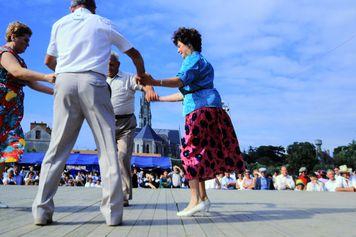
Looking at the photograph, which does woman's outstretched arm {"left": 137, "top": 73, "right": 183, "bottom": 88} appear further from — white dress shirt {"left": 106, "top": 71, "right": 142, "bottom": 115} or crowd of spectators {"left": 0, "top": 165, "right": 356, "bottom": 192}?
crowd of spectators {"left": 0, "top": 165, "right": 356, "bottom": 192}

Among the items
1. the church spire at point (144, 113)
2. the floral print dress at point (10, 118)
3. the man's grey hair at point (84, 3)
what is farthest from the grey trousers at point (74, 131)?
the church spire at point (144, 113)

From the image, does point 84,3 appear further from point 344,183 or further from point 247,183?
point 247,183

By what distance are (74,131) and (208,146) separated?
152 centimetres

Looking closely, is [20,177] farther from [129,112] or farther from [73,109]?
[73,109]

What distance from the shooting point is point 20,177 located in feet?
56.6

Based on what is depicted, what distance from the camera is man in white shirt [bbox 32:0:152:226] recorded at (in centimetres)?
359

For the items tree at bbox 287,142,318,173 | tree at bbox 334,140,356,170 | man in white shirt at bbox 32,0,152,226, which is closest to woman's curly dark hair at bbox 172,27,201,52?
man in white shirt at bbox 32,0,152,226

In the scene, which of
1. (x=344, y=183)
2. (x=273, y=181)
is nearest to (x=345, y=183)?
(x=344, y=183)

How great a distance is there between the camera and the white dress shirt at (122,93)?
20.6 ft

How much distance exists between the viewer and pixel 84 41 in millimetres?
3697

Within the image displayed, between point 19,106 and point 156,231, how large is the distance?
2716 millimetres

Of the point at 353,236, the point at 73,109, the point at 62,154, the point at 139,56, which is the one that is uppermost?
the point at 139,56

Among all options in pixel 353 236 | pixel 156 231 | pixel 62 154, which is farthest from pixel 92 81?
pixel 353 236

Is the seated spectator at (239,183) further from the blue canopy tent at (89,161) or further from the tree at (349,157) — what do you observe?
the tree at (349,157)
